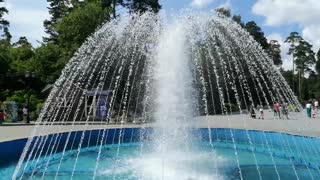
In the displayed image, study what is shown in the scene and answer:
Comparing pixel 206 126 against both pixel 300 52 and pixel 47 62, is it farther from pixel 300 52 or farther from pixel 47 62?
pixel 300 52

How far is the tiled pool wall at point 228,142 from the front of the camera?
576 inches

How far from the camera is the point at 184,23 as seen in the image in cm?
1430

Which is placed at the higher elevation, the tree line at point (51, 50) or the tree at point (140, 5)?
the tree at point (140, 5)

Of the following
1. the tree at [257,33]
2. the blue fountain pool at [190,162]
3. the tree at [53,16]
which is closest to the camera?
the blue fountain pool at [190,162]

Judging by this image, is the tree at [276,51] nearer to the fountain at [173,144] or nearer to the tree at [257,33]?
the tree at [257,33]

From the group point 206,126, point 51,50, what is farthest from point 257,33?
point 206,126

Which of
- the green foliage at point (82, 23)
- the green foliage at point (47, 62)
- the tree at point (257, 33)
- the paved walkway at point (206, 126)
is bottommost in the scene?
the paved walkway at point (206, 126)

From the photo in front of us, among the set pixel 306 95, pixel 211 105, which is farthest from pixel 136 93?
pixel 306 95

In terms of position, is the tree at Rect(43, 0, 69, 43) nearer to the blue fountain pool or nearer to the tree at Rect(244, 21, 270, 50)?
the tree at Rect(244, 21, 270, 50)

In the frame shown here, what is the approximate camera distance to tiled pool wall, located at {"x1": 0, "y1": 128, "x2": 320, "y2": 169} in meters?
14.6

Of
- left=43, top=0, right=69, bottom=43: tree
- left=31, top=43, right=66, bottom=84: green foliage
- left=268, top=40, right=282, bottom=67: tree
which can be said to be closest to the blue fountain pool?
left=31, top=43, right=66, bottom=84: green foliage

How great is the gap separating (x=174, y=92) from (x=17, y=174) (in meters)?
5.19

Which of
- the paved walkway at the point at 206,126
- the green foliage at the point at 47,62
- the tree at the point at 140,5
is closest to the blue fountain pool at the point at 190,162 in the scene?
the paved walkway at the point at 206,126

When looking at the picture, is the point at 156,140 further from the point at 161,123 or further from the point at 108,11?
the point at 108,11
